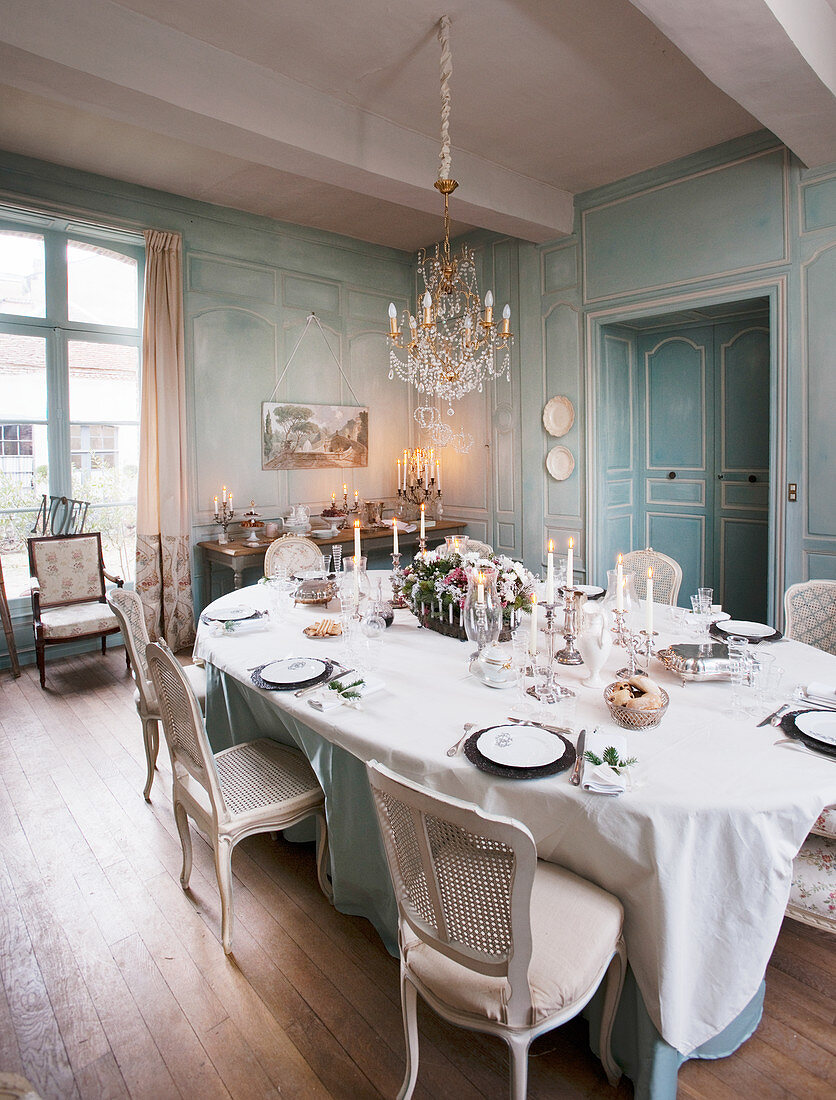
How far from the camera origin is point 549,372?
5.59 metres

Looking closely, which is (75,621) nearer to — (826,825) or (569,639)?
(569,639)

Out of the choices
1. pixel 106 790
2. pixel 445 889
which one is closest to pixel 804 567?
pixel 445 889

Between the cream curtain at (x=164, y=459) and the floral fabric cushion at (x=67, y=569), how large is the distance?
12.5 inches

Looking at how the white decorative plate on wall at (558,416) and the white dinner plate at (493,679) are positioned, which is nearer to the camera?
the white dinner plate at (493,679)

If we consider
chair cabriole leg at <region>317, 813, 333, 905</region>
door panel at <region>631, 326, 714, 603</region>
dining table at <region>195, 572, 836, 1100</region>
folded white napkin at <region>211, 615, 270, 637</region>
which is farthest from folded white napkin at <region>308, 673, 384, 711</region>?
door panel at <region>631, 326, 714, 603</region>

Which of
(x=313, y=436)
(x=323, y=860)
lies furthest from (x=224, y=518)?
(x=323, y=860)

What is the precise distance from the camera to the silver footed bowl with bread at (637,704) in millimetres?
1835

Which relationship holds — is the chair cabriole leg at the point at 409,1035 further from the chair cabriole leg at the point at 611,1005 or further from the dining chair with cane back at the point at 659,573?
the dining chair with cane back at the point at 659,573

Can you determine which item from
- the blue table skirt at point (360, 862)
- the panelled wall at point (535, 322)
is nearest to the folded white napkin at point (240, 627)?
the blue table skirt at point (360, 862)

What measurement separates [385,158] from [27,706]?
12.9 feet

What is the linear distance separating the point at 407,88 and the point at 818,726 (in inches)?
144

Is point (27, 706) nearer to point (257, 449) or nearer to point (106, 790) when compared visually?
point (106, 790)

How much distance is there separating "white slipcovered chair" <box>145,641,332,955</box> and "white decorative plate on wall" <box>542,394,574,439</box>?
3.83 meters

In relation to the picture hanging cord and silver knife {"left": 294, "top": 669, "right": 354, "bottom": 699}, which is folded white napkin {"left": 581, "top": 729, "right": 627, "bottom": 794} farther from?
the picture hanging cord
